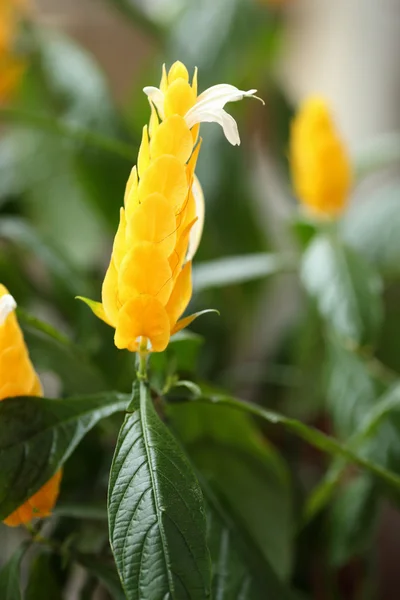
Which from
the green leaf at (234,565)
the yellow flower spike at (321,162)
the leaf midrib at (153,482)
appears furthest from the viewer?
the yellow flower spike at (321,162)

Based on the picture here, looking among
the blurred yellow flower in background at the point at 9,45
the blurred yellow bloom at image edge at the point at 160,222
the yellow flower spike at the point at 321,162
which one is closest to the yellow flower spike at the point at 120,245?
the blurred yellow bloom at image edge at the point at 160,222

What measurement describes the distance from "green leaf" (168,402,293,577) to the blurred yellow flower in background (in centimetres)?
46

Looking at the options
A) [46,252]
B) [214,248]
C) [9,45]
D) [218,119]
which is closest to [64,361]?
[46,252]

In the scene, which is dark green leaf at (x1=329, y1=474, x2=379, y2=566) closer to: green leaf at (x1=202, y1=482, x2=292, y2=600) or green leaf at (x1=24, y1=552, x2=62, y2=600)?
green leaf at (x1=202, y1=482, x2=292, y2=600)

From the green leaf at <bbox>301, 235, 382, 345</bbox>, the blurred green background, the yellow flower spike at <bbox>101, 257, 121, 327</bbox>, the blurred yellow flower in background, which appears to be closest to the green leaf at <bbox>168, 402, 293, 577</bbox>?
the blurred green background

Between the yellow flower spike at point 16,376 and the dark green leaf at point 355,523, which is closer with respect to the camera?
the yellow flower spike at point 16,376

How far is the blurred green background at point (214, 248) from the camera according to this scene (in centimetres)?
54

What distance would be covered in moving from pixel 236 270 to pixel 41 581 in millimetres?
295

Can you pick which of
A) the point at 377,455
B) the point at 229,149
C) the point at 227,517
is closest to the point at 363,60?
the point at 229,149

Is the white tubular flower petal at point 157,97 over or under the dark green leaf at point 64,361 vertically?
over

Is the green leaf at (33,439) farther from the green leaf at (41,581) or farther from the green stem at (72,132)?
the green stem at (72,132)

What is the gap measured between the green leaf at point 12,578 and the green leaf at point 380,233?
0.42 meters

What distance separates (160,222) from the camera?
0.98ft

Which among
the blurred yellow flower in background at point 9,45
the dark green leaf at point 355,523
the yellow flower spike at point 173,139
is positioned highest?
the blurred yellow flower in background at point 9,45
